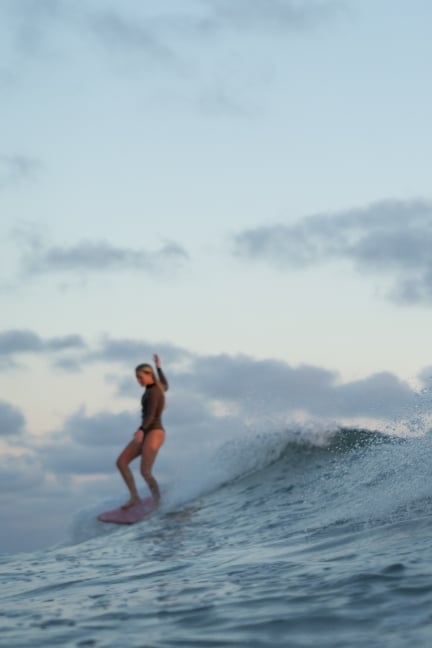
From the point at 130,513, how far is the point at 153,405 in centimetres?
177

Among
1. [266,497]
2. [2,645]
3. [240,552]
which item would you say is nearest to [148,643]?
[2,645]

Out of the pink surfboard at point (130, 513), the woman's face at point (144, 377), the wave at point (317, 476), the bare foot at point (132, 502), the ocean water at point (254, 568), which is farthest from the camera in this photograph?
the bare foot at point (132, 502)

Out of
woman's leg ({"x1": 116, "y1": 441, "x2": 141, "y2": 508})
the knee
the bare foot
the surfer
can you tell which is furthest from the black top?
the bare foot

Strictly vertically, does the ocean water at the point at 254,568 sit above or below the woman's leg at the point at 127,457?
below

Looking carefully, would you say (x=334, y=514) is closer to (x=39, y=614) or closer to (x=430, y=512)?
(x=430, y=512)

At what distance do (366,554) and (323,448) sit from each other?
29.4 ft

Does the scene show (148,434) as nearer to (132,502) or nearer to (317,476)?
(132,502)

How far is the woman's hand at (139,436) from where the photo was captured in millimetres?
12797

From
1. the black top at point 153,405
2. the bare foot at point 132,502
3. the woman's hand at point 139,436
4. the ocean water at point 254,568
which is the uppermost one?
the black top at point 153,405

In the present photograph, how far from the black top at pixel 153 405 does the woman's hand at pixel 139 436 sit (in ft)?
0.29

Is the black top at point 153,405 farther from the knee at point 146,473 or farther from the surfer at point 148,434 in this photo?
the knee at point 146,473

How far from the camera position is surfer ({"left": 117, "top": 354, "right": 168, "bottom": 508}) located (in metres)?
12.5

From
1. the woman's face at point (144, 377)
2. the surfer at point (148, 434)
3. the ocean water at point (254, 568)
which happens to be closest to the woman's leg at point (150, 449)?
the surfer at point (148, 434)

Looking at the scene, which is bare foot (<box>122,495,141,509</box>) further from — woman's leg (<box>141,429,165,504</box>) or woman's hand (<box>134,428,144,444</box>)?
woman's hand (<box>134,428,144,444</box>)
